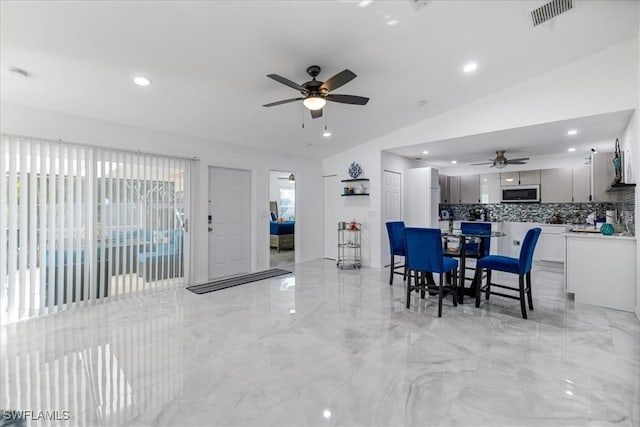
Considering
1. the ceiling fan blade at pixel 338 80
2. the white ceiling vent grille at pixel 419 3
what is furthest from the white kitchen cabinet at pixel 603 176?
the ceiling fan blade at pixel 338 80

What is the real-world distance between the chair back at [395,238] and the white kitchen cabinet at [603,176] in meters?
2.86

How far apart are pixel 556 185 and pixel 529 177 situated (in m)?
0.52

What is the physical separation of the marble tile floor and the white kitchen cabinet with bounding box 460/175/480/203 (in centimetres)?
396

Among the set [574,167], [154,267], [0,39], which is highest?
[0,39]

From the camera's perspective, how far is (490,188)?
23.4ft

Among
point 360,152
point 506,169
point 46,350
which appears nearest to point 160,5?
point 46,350

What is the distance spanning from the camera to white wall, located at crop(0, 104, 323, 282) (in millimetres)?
3447

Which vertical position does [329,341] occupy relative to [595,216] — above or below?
below

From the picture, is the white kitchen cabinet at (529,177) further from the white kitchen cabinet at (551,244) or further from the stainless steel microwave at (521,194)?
the white kitchen cabinet at (551,244)

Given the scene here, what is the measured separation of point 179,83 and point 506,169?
7.00m

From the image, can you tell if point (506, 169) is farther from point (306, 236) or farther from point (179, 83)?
point (179, 83)

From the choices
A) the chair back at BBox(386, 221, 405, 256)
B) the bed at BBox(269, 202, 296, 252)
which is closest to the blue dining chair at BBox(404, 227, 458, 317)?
the chair back at BBox(386, 221, 405, 256)

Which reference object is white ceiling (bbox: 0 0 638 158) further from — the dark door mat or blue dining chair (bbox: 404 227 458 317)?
the dark door mat

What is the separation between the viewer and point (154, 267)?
4391 millimetres
